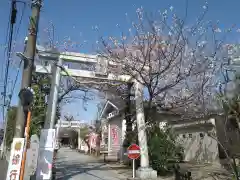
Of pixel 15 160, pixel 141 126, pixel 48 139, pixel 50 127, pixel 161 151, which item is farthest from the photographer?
pixel 161 151

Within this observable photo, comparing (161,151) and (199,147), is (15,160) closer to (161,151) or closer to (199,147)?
(161,151)

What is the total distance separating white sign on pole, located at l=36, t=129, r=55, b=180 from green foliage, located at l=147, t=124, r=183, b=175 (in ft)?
18.5

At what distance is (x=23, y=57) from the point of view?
26.3ft

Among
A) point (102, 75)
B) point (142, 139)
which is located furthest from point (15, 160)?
point (102, 75)

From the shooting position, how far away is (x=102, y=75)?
13.6m

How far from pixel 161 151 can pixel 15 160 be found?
8.29 m

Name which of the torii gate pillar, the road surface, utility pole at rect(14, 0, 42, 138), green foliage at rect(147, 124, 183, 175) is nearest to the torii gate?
the torii gate pillar

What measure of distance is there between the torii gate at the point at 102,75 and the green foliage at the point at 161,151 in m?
0.89

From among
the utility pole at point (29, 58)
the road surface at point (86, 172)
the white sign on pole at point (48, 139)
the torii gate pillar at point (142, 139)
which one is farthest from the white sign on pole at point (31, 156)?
the torii gate pillar at point (142, 139)

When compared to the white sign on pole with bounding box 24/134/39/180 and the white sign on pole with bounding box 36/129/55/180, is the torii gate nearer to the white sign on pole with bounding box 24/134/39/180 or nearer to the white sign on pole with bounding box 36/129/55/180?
the white sign on pole with bounding box 36/129/55/180

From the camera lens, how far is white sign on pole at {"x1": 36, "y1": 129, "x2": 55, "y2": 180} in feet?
33.2

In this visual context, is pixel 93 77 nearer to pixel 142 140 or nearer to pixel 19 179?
pixel 142 140

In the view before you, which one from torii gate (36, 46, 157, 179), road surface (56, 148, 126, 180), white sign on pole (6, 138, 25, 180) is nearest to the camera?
white sign on pole (6, 138, 25, 180)

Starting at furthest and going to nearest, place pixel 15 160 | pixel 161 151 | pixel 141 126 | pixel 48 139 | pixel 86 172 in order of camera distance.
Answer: pixel 86 172 → pixel 161 151 → pixel 141 126 → pixel 48 139 → pixel 15 160
